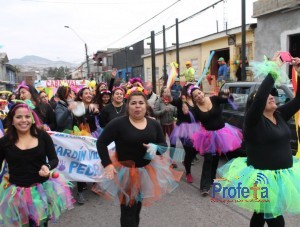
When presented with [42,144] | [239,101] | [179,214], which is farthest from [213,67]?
[42,144]

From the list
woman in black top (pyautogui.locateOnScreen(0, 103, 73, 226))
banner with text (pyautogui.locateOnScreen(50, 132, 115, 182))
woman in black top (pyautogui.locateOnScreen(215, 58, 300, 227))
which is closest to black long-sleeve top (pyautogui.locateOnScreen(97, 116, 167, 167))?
woman in black top (pyautogui.locateOnScreen(0, 103, 73, 226))

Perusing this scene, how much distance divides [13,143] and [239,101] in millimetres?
4838

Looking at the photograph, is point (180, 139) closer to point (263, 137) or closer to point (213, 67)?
point (263, 137)

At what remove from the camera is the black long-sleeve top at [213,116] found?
5.32 metres

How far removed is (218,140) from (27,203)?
308cm

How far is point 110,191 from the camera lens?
3477 mm

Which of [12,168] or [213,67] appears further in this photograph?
[213,67]

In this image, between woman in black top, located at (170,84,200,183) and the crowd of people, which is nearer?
the crowd of people

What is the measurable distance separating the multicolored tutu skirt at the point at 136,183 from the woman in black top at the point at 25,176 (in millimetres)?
571

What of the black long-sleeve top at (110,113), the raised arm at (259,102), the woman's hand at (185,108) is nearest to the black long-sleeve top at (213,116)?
the woman's hand at (185,108)

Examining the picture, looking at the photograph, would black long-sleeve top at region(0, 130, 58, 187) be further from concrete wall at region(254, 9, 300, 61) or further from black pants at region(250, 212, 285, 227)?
concrete wall at region(254, 9, 300, 61)

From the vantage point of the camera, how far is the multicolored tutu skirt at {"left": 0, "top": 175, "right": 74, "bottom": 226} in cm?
328

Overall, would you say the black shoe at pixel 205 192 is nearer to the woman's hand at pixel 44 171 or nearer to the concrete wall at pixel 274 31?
the woman's hand at pixel 44 171

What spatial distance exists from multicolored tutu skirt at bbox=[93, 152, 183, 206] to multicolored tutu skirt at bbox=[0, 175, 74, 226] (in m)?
0.51
